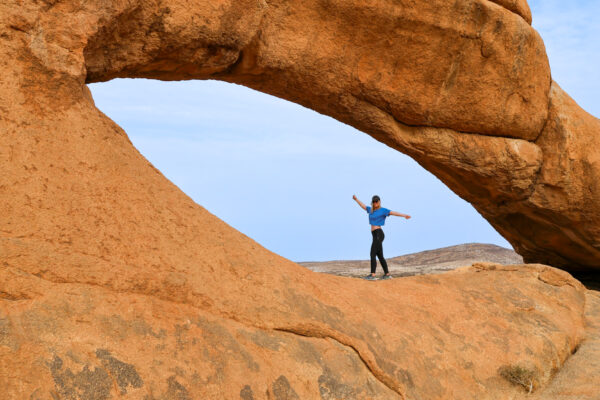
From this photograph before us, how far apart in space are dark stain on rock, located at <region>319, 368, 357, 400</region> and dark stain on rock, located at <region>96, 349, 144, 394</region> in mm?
954

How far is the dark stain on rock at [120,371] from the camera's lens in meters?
2.23

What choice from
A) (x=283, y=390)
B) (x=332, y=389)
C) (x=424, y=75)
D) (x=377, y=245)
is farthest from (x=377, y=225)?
(x=283, y=390)

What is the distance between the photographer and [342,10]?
501 centimetres

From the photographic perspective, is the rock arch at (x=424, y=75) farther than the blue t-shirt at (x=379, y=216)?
No

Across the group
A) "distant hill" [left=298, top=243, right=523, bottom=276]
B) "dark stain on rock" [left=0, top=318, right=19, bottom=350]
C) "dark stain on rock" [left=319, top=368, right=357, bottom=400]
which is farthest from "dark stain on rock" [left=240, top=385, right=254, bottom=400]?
"distant hill" [left=298, top=243, right=523, bottom=276]

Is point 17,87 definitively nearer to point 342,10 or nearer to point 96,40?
point 96,40

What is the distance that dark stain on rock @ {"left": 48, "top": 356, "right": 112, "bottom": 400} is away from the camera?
2.10 metres

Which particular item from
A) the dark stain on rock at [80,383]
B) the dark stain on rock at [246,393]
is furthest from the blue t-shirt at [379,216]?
the dark stain on rock at [80,383]

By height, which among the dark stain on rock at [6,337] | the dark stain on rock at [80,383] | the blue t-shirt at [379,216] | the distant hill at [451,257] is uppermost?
the blue t-shirt at [379,216]

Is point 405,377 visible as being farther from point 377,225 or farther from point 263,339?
point 377,225

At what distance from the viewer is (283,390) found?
2641 millimetres

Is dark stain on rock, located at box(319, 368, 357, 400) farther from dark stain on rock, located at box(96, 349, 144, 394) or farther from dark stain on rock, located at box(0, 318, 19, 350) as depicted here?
dark stain on rock, located at box(0, 318, 19, 350)

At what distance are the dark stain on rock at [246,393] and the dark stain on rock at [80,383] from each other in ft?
1.95

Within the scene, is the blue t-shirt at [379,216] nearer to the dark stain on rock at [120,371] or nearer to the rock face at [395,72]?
the rock face at [395,72]
